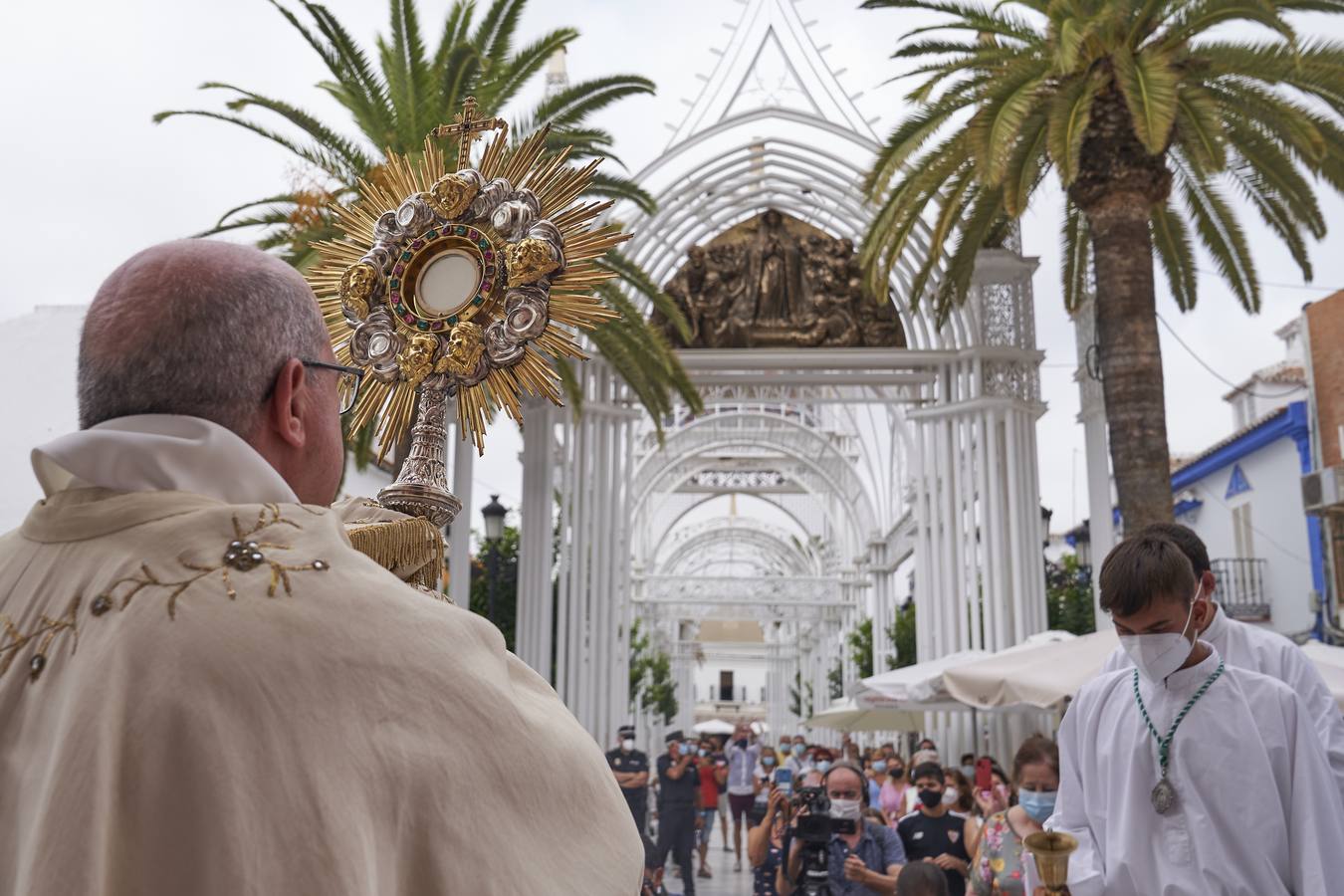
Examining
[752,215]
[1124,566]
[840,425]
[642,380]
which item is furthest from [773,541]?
[1124,566]

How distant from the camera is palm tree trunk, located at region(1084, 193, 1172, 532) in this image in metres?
13.2

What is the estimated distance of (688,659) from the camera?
76.6 m

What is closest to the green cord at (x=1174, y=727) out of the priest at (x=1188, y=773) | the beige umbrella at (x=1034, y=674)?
the priest at (x=1188, y=773)

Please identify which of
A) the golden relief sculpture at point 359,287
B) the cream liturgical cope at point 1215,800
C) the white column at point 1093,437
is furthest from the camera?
the white column at point 1093,437

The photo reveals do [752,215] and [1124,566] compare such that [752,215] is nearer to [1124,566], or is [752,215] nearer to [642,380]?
[642,380]

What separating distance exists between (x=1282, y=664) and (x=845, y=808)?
3757 mm

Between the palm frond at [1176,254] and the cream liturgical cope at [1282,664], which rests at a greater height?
the palm frond at [1176,254]

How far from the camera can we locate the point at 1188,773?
365 centimetres

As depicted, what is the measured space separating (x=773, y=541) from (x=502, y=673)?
58821 mm

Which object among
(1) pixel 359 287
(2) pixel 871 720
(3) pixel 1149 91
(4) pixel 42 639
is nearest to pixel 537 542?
(2) pixel 871 720

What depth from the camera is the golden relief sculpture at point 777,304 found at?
76.1 feet

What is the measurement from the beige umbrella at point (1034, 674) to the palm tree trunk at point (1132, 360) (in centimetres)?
244

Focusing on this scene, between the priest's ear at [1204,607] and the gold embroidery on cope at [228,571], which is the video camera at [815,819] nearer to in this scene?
the priest's ear at [1204,607]

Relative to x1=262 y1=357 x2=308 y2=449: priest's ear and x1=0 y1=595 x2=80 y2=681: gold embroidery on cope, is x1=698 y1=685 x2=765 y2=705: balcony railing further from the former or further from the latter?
x1=0 y1=595 x2=80 y2=681: gold embroidery on cope
